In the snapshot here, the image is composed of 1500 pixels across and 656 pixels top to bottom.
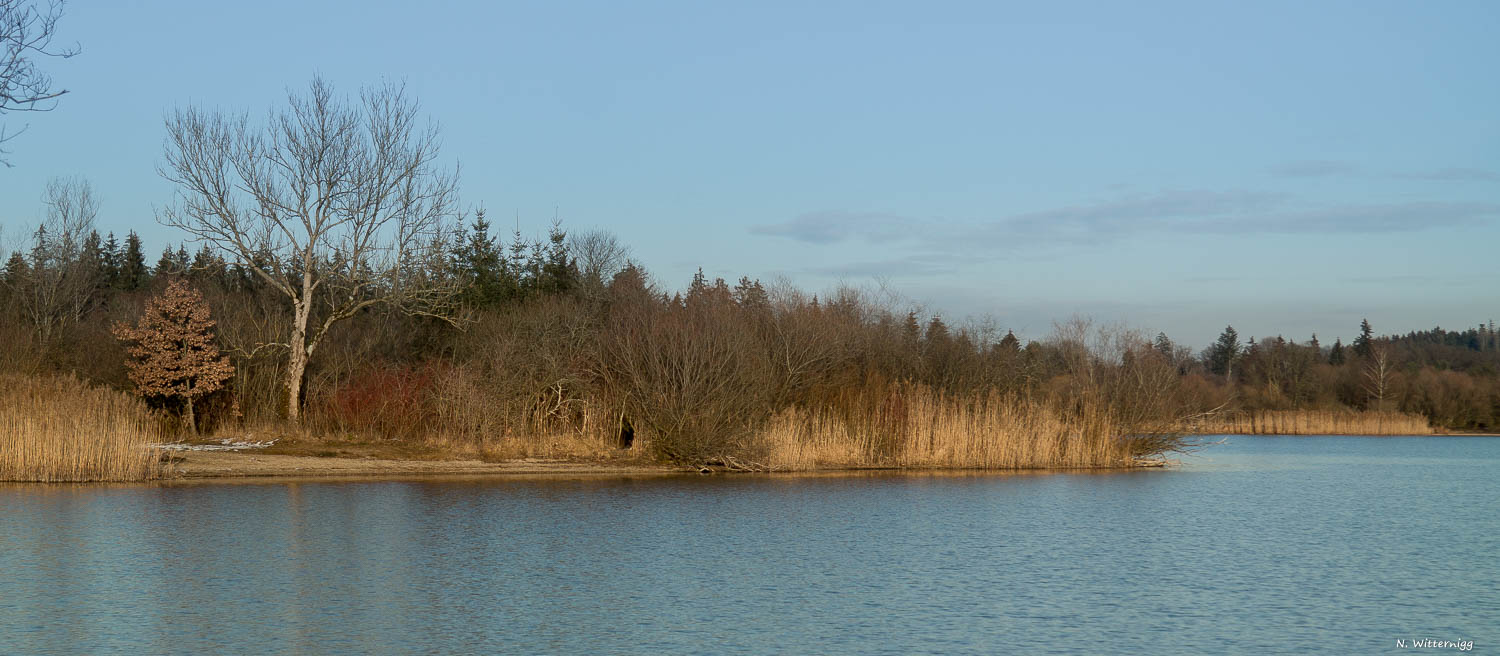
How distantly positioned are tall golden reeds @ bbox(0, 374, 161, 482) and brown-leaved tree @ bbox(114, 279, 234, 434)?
5.29m

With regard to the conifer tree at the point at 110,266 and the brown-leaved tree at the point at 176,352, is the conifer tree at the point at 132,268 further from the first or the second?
the brown-leaved tree at the point at 176,352

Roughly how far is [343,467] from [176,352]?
6.80 metres

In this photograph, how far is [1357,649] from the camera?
9414 millimetres

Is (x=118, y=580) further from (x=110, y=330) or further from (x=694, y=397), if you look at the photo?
(x=110, y=330)

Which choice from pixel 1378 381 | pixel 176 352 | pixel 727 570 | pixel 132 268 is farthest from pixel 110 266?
pixel 1378 381

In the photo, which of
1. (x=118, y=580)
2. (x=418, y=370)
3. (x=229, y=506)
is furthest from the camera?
(x=418, y=370)

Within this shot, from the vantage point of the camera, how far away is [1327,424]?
59719 mm

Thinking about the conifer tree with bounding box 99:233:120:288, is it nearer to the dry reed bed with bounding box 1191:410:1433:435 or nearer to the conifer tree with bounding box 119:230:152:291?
the conifer tree with bounding box 119:230:152:291

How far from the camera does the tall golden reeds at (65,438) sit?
66.7ft

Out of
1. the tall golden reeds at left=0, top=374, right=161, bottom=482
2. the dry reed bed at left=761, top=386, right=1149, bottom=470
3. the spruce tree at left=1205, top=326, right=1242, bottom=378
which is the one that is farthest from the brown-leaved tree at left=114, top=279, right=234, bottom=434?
the spruce tree at left=1205, top=326, right=1242, bottom=378

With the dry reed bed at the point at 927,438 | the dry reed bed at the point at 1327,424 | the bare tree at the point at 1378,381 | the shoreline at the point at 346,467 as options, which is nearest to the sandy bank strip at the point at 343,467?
the shoreline at the point at 346,467

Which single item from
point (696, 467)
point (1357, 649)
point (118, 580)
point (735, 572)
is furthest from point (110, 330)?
point (1357, 649)

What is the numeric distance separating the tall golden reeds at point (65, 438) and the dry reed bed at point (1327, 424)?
165 feet

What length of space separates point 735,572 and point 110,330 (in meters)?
24.8
